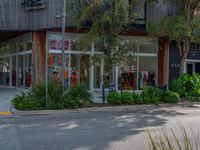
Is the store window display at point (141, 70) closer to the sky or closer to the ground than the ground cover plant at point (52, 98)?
closer to the sky

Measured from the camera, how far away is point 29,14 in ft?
82.8

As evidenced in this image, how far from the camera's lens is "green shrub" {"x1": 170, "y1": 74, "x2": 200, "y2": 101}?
71.9 ft

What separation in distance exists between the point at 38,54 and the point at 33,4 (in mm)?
3196

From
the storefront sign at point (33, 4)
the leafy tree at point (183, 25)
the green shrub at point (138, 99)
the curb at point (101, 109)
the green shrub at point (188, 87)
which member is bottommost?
the curb at point (101, 109)

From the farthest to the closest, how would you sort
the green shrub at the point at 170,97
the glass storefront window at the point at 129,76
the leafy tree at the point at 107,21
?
1. the glass storefront window at the point at 129,76
2. the green shrub at the point at 170,97
3. the leafy tree at the point at 107,21

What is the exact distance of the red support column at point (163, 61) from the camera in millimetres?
29156

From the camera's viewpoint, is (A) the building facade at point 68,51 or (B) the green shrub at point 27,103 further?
(A) the building facade at point 68,51

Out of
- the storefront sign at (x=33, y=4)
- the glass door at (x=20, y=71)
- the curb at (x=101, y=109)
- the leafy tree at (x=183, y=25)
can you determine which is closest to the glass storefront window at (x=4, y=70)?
the glass door at (x=20, y=71)

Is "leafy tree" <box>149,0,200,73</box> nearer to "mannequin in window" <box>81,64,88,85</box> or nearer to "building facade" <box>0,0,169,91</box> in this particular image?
"building facade" <box>0,0,169,91</box>

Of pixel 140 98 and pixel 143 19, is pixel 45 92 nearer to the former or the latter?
pixel 140 98

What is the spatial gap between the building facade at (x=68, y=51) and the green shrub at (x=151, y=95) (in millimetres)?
3406

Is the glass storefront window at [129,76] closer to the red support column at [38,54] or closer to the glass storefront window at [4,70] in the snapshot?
the red support column at [38,54]

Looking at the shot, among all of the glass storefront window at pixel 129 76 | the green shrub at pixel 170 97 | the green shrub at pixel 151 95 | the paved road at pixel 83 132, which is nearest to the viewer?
the paved road at pixel 83 132

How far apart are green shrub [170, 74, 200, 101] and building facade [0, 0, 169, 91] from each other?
308cm
